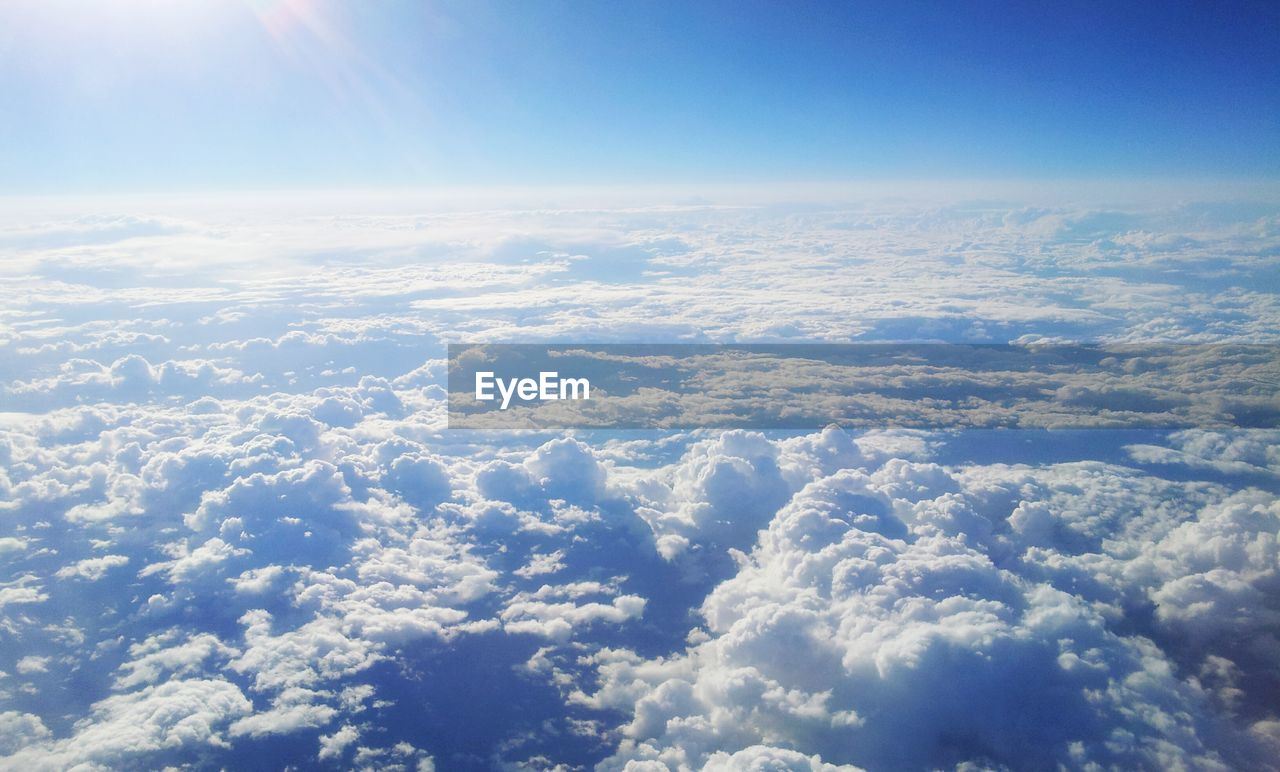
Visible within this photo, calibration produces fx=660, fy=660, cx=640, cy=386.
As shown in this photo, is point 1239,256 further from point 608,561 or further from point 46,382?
point 46,382

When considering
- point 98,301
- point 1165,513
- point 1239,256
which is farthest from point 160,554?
point 1239,256

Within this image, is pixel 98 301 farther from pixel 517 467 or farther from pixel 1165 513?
pixel 1165 513

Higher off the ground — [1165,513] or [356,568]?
[1165,513]

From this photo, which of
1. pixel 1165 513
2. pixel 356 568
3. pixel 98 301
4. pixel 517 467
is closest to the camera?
pixel 356 568

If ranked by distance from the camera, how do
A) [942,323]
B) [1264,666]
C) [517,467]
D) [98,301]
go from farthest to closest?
1. [98,301]
2. [942,323]
3. [517,467]
4. [1264,666]

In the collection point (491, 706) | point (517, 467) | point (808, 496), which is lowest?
point (491, 706)

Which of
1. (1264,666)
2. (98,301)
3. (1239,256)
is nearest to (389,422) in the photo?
(1264,666)

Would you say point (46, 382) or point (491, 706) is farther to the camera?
point (46, 382)
